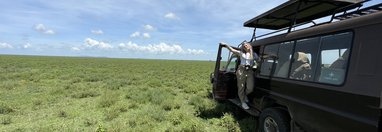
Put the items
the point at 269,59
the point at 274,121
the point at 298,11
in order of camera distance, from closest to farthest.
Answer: the point at 274,121 < the point at 269,59 < the point at 298,11

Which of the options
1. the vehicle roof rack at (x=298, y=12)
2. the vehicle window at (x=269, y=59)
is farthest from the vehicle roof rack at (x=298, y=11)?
the vehicle window at (x=269, y=59)

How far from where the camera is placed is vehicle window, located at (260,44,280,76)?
529 centimetres

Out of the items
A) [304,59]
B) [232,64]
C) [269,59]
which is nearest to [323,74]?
[304,59]

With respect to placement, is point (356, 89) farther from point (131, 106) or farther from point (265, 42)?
point (131, 106)

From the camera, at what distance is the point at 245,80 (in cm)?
620

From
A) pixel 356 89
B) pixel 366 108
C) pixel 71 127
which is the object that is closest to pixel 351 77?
pixel 356 89

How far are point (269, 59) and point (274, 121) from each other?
1208mm

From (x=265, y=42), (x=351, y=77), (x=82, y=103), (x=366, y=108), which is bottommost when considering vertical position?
(x=82, y=103)

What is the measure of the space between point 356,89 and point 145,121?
4929 mm

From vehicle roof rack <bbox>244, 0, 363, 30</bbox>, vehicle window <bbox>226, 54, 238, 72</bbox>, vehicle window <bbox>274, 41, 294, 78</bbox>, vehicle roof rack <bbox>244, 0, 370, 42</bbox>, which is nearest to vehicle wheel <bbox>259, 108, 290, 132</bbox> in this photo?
vehicle window <bbox>274, 41, 294, 78</bbox>

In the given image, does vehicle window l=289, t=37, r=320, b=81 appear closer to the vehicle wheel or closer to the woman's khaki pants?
the vehicle wheel

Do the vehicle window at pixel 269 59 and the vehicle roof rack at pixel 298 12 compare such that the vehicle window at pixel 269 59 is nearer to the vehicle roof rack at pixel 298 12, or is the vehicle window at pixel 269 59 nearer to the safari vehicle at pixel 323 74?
the safari vehicle at pixel 323 74

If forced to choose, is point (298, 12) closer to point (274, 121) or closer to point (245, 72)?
point (245, 72)

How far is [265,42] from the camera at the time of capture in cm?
584
